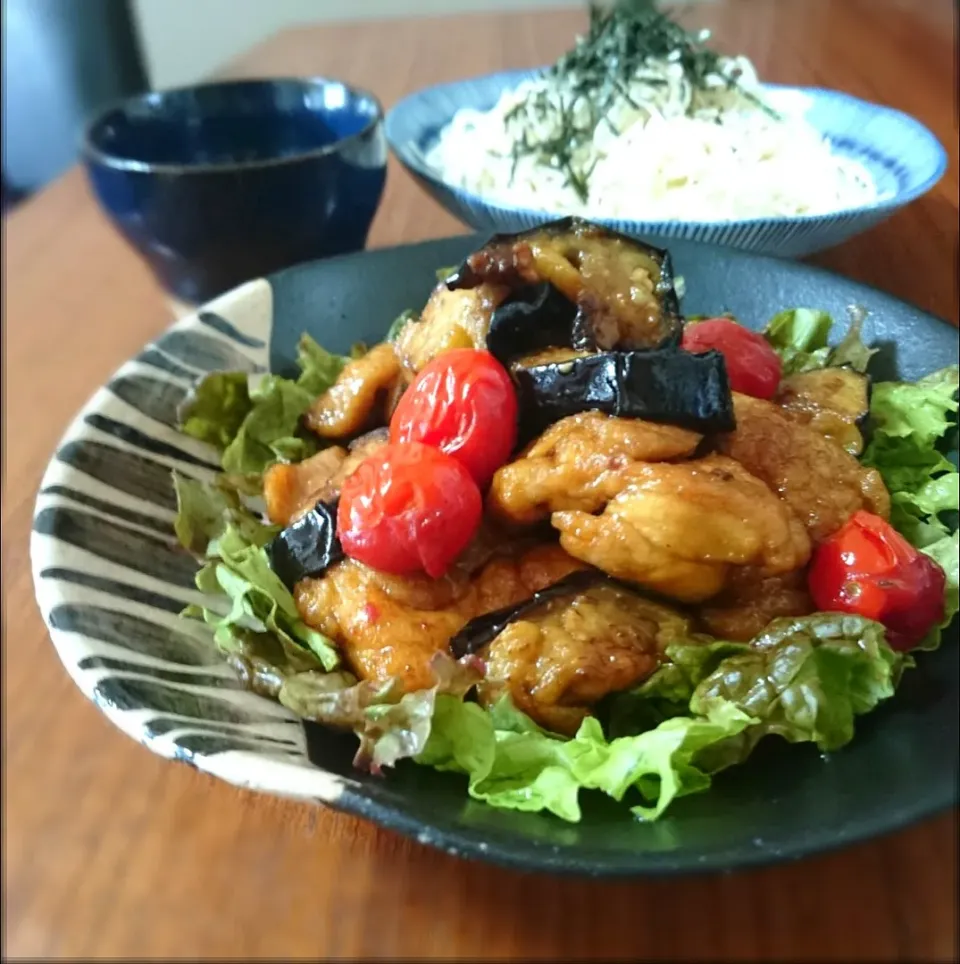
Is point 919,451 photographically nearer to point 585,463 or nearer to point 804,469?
point 804,469

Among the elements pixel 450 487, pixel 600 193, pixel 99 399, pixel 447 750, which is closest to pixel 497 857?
pixel 447 750

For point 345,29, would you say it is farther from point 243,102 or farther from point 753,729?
point 753,729

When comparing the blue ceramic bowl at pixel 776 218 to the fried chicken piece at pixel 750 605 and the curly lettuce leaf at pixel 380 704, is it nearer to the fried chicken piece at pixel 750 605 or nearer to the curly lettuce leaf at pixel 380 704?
the fried chicken piece at pixel 750 605

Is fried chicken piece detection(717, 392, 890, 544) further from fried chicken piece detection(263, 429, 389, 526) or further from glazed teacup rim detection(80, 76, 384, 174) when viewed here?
glazed teacup rim detection(80, 76, 384, 174)

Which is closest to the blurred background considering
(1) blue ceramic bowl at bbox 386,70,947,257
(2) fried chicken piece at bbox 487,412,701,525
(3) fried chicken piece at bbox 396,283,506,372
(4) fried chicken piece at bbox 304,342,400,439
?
(1) blue ceramic bowl at bbox 386,70,947,257

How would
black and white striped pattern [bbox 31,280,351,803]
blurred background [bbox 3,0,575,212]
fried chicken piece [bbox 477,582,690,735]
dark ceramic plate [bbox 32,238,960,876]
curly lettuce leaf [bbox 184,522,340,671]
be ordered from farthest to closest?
blurred background [bbox 3,0,575,212], curly lettuce leaf [bbox 184,522,340,671], fried chicken piece [bbox 477,582,690,735], black and white striped pattern [bbox 31,280,351,803], dark ceramic plate [bbox 32,238,960,876]

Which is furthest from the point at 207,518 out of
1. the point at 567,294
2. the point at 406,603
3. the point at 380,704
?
the point at 567,294

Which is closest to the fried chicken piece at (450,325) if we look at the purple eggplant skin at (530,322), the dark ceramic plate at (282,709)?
the purple eggplant skin at (530,322)
